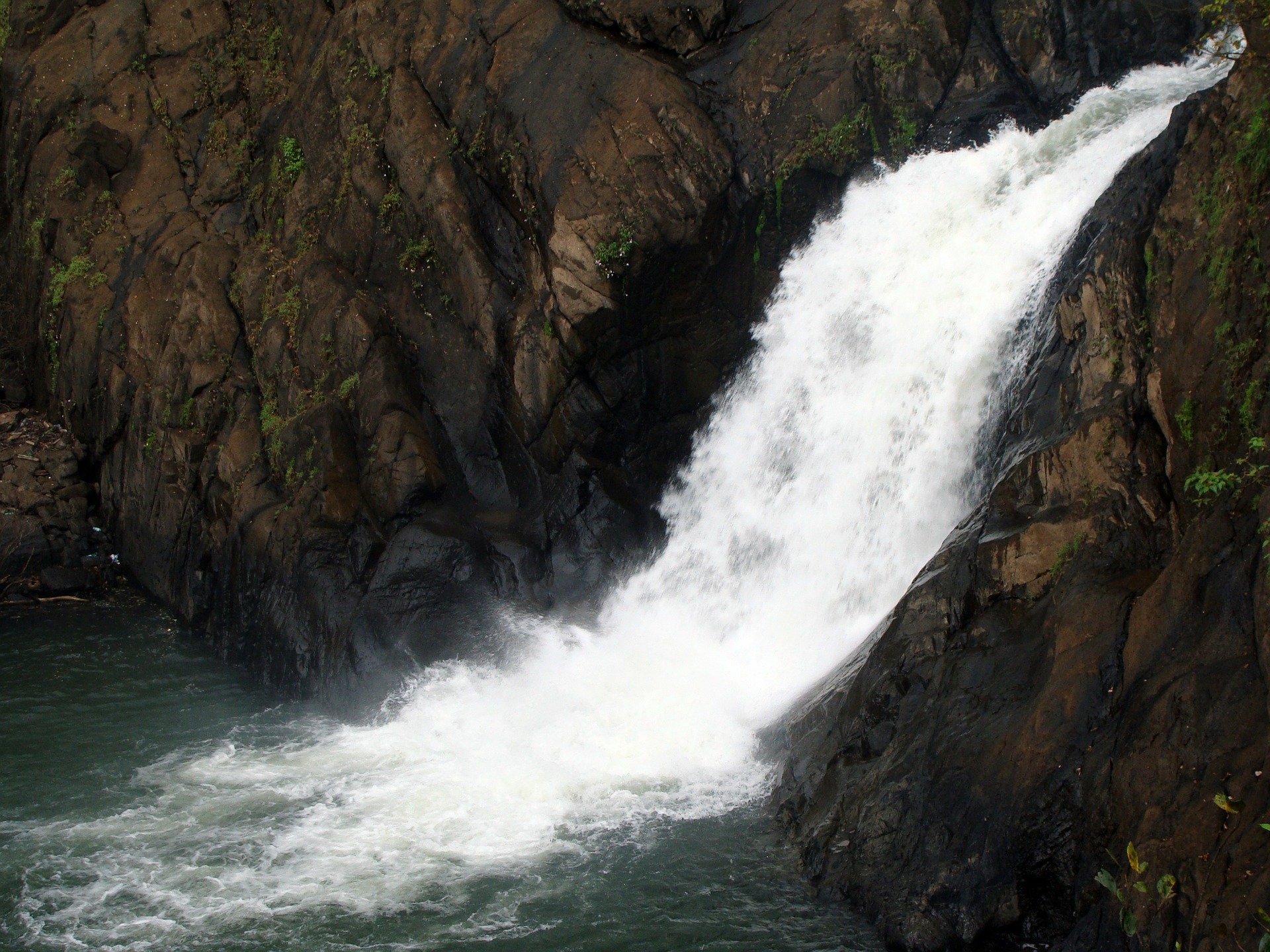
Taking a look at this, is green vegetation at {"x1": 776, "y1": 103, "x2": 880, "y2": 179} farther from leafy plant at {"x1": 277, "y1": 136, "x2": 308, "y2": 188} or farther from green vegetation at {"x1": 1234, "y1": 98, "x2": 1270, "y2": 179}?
leafy plant at {"x1": 277, "y1": 136, "x2": 308, "y2": 188}

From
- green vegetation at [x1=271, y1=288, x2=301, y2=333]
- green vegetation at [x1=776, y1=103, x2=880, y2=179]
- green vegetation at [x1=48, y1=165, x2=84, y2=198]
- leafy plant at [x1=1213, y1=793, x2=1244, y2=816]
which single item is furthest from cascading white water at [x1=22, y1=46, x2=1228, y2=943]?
green vegetation at [x1=48, y1=165, x2=84, y2=198]

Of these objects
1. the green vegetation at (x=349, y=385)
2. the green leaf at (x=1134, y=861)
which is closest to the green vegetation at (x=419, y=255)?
the green vegetation at (x=349, y=385)

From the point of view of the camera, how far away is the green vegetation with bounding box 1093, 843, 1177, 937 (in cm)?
715

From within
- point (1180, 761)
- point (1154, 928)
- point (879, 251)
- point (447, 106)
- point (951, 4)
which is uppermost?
point (447, 106)

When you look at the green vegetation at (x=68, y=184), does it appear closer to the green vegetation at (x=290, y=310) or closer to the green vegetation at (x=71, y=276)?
the green vegetation at (x=71, y=276)

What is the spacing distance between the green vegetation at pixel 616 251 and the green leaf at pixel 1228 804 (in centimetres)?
1112

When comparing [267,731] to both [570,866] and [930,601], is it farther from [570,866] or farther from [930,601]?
[930,601]

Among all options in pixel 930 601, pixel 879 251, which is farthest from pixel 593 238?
pixel 930 601

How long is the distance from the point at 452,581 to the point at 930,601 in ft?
27.0

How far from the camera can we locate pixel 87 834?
1154 cm

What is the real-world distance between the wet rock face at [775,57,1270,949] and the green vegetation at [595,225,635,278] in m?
6.88

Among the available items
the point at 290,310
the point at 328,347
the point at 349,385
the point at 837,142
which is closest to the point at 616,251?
the point at 837,142

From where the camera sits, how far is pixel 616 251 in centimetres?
1603

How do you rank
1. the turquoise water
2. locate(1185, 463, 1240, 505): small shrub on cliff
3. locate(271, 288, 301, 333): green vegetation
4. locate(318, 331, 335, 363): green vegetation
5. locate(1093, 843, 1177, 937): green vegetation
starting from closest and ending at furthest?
locate(1093, 843, 1177, 937): green vegetation < locate(1185, 463, 1240, 505): small shrub on cliff < the turquoise water < locate(318, 331, 335, 363): green vegetation < locate(271, 288, 301, 333): green vegetation
